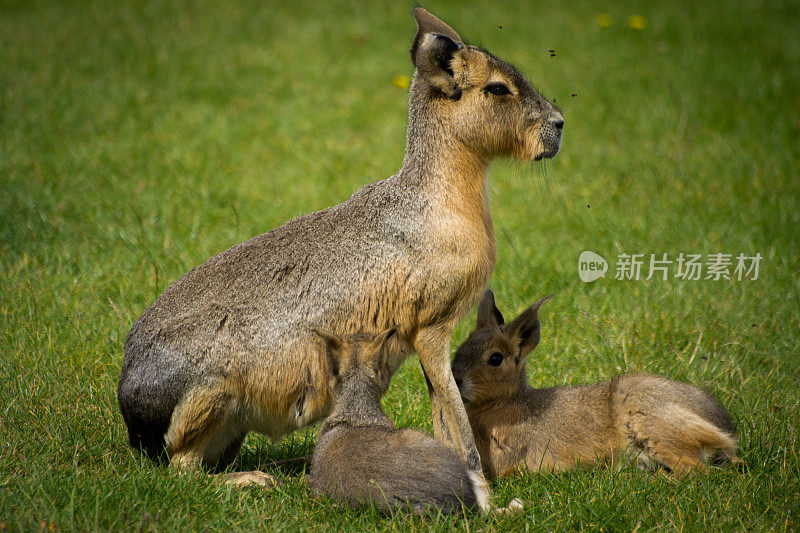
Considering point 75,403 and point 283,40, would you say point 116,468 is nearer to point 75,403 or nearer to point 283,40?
point 75,403

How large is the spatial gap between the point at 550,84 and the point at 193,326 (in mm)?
7266

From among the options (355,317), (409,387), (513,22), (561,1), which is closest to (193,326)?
(355,317)

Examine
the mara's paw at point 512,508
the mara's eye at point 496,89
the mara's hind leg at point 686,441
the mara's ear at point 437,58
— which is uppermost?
the mara's ear at point 437,58

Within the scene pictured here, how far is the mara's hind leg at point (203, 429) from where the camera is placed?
391 centimetres

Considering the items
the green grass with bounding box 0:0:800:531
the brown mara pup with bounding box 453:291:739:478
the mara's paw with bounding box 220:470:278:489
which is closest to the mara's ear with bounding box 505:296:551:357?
the brown mara pup with bounding box 453:291:739:478

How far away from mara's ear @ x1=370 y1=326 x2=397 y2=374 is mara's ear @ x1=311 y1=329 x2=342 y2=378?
0.51 ft

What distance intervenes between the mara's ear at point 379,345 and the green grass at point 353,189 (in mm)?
685

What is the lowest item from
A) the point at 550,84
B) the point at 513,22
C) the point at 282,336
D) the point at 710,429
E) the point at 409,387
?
the point at 409,387

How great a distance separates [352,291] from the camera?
4094 mm

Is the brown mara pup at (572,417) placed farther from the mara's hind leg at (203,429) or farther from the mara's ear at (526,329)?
the mara's hind leg at (203,429)

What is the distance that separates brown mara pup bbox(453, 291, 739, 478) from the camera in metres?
4.12

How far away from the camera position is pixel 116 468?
4.08 meters

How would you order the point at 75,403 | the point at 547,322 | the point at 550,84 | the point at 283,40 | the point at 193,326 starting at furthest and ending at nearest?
the point at 283,40, the point at 550,84, the point at 547,322, the point at 75,403, the point at 193,326

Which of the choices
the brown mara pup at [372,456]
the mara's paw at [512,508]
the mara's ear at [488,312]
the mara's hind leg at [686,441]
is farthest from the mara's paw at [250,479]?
the mara's hind leg at [686,441]
